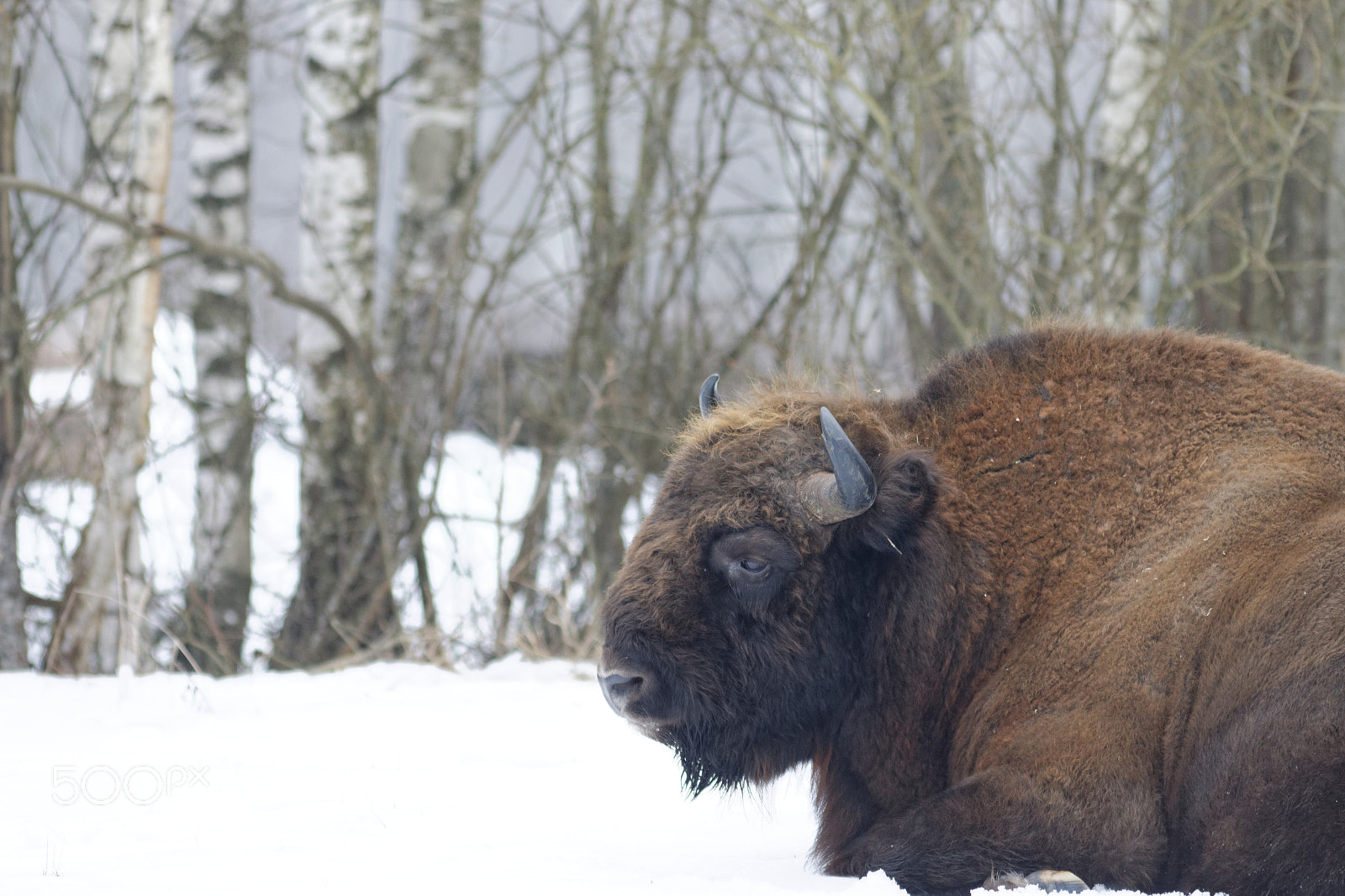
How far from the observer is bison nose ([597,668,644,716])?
328cm

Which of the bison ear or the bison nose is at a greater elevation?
the bison ear

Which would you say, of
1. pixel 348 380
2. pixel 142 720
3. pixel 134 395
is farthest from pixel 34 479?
pixel 142 720

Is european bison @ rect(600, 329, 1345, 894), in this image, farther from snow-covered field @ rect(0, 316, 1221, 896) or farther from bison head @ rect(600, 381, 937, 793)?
snow-covered field @ rect(0, 316, 1221, 896)

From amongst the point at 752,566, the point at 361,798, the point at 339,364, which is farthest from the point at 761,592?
the point at 339,364

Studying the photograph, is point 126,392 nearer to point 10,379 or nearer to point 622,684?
point 10,379

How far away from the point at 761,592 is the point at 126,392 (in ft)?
16.2

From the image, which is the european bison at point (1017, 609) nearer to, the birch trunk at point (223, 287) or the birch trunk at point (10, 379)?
the birch trunk at point (10, 379)

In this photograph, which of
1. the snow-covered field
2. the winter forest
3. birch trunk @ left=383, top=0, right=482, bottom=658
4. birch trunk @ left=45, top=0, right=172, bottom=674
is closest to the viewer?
the snow-covered field

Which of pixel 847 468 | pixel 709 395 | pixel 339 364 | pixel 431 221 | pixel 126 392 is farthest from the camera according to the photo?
pixel 431 221

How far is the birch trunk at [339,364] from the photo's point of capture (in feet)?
27.4

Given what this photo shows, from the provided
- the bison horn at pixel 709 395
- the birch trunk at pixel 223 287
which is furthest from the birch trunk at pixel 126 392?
the bison horn at pixel 709 395

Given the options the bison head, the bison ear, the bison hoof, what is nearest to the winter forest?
the bison head

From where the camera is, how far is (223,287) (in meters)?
9.41

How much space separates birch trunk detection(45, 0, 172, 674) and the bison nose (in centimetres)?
421
